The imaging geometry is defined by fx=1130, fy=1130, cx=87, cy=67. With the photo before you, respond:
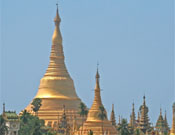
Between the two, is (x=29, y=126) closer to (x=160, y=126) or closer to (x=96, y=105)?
(x=96, y=105)

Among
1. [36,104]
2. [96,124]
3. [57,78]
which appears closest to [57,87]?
[57,78]

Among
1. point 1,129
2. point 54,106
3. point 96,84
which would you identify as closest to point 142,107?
point 96,84

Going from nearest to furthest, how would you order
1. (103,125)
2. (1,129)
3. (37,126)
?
(1,129)
(37,126)
(103,125)

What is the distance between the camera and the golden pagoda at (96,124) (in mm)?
144250

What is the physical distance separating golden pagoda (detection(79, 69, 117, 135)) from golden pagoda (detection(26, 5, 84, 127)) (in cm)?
1835

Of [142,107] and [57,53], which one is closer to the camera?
[142,107]

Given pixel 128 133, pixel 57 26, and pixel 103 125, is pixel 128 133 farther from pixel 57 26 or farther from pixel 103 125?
pixel 57 26

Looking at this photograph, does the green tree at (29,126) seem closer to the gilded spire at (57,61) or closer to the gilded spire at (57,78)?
the gilded spire at (57,78)

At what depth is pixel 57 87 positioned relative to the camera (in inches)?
6772

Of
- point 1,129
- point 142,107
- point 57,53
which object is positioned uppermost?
point 57,53

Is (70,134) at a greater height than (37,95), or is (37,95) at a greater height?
(37,95)

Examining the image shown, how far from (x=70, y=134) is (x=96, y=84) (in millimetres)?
7891

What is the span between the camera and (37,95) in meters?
172

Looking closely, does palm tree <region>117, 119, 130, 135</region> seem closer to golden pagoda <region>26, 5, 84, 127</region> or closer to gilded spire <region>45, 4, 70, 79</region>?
golden pagoda <region>26, 5, 84, 127</region>
